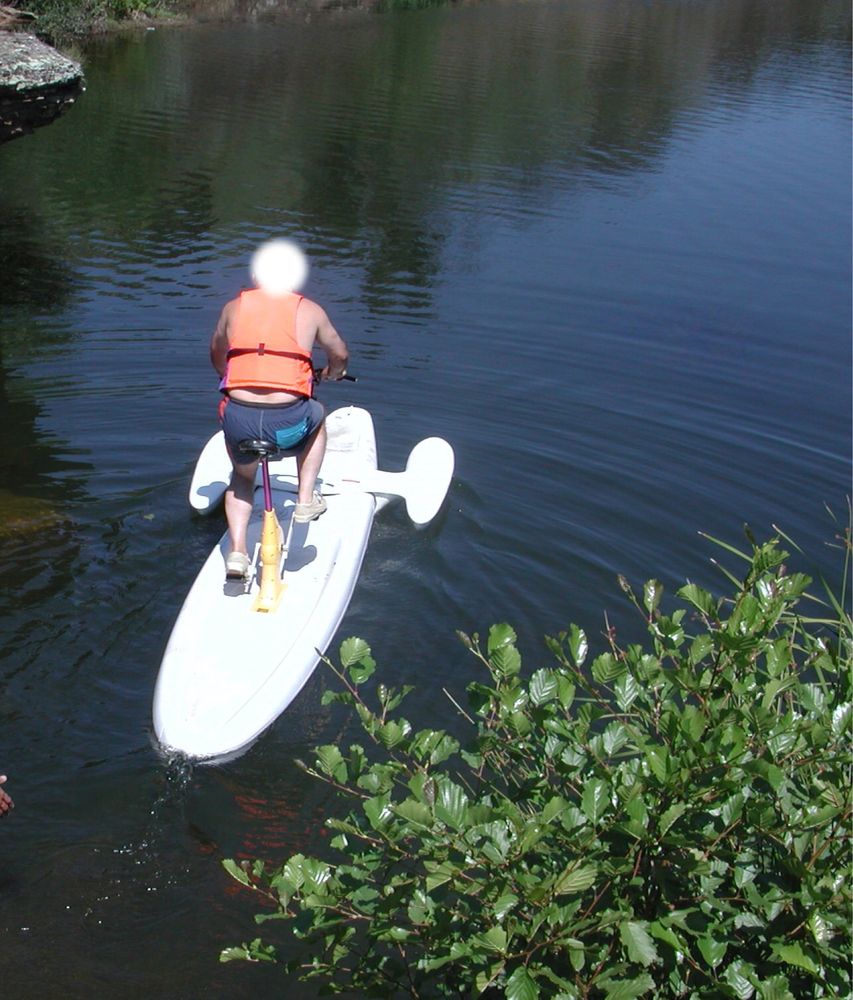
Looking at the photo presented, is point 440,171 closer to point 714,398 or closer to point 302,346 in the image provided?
point 714,398

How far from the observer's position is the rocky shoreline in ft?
34.9

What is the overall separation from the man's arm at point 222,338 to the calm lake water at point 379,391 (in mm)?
1422

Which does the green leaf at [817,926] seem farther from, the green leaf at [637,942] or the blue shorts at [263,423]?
the blue shorts at [263,423]

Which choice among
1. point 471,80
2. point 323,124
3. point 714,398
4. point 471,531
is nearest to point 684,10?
point 471,80

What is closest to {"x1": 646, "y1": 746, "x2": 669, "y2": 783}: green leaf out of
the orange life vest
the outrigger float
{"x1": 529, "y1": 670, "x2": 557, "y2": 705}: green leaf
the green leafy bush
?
the green leafy bush

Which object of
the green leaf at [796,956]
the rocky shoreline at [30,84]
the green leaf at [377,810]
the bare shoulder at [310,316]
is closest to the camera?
the green leaf at [796,956]

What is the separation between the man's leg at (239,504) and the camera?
6.50 meters

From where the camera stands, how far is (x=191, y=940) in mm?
4434

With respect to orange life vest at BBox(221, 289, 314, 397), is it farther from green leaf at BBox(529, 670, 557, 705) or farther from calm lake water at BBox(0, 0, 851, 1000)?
green leaf at BBox(529, 670, 557, 705)

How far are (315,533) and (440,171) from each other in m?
13.5

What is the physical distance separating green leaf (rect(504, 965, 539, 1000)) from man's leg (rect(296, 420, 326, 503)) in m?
4.25

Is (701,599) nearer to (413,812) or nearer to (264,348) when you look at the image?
(413,812)

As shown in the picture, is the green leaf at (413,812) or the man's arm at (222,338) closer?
the green leaf at (413,812)

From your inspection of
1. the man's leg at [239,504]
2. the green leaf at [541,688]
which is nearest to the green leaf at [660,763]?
the green leaf at [541,688]
